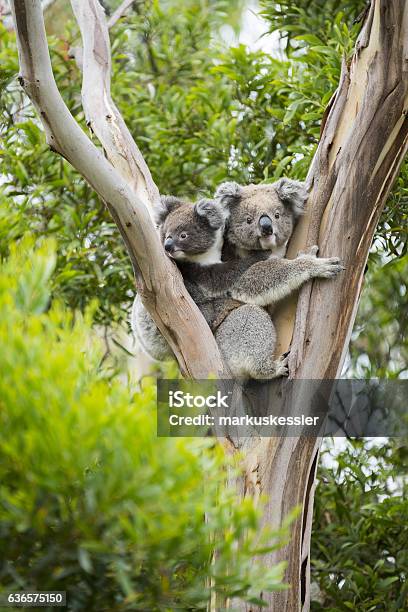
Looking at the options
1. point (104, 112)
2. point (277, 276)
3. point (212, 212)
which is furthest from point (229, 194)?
point (104, 112)

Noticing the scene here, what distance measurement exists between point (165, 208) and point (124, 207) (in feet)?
3.03

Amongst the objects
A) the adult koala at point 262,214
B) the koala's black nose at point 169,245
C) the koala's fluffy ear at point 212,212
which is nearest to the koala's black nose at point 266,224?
the adult koala at point 262,214

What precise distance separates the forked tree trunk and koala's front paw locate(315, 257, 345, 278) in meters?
0.04

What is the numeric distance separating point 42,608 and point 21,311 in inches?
27.4

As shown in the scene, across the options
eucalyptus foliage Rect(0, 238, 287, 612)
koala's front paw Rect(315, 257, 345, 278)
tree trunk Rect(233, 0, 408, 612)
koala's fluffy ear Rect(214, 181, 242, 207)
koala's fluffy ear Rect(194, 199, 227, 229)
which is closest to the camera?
eucalyptus foliage Rect(0, 238, 287, 612)

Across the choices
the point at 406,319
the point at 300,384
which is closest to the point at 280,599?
the point at 300,384

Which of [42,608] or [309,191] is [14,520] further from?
[309,191]

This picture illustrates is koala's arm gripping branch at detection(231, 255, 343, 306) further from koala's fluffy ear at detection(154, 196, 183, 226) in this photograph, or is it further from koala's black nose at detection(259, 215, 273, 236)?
koala's fluffy ear at detection(154, 196, 183, 226)

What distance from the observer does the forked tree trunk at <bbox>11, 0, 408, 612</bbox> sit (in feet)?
8.68

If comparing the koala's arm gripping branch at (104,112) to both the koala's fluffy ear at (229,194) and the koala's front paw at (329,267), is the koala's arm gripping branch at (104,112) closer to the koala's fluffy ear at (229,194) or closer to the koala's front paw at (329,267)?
the koala's fluffy ear at (229,194)

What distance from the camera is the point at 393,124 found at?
2.89 metres

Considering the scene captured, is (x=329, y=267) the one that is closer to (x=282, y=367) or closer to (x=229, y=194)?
(x=282, y=367)

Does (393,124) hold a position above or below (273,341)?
above

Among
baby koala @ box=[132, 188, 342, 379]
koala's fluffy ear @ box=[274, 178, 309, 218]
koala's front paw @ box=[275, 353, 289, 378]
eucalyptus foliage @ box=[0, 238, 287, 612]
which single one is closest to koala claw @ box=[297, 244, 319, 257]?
baby koala @ box=[132, 188, 342, 379]
